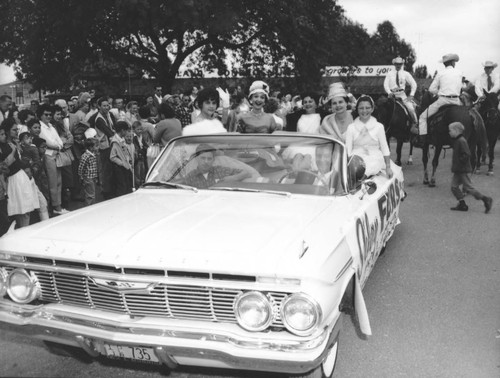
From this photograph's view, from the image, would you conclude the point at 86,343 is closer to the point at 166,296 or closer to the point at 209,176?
the point at 166,296

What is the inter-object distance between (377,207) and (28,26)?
70.6 feet

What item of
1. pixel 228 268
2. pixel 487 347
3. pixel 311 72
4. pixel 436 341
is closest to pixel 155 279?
pixel 228 268

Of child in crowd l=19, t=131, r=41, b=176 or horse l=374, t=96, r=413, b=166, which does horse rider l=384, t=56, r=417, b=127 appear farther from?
child in crowd l=19, t=131, r=41, b=176

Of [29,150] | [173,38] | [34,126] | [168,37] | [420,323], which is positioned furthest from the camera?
[173,38]

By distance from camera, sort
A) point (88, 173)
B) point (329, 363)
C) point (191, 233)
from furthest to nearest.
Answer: point (88, 173), point (329, 363), point (191, 233)

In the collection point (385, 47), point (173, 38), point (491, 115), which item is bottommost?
point (491, 115)

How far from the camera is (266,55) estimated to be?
2803 centimetres

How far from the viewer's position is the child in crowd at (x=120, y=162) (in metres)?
8.63

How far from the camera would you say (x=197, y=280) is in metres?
2.97

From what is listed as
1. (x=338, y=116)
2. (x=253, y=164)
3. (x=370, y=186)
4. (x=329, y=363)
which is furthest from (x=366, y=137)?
(x=329, y=363)

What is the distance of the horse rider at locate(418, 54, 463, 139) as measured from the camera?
11.5 m

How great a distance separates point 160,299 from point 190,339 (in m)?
0.30

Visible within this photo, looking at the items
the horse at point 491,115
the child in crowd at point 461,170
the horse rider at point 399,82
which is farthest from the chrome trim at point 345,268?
the horse rider at point 399,82

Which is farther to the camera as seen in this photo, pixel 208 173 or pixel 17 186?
pixel 17 186
